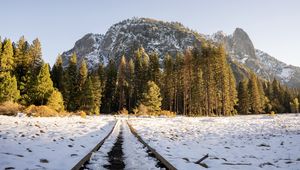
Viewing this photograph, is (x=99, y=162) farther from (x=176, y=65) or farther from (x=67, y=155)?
(x=176, y=65)

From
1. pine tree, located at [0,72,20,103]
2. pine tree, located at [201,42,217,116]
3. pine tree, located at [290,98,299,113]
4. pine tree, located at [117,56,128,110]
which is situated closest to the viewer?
pine tree, located at [0,72,20,103]

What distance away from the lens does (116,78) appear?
80.8 m

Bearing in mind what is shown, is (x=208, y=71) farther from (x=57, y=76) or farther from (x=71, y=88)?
(x=57, y=76)

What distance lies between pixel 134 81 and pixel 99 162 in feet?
239

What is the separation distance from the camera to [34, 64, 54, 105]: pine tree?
48.1m

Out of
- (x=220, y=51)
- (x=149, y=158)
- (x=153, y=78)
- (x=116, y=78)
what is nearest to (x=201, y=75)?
(x=220, y=51)

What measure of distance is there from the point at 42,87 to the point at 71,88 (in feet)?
55.5

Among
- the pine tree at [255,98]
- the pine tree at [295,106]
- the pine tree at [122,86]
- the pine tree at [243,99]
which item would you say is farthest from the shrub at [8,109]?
the pine tree at [295,106]

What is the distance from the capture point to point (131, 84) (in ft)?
263

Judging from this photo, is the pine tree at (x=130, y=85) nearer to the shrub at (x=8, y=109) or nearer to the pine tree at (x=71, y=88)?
the pine tree at (x=71, y=88)

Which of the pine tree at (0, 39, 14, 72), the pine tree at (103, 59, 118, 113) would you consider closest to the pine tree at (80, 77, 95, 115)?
the pine tree at (103, 59, 118, 113)

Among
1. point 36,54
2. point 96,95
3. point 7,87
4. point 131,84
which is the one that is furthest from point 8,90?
point 131,84

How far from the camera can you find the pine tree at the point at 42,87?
48.1m

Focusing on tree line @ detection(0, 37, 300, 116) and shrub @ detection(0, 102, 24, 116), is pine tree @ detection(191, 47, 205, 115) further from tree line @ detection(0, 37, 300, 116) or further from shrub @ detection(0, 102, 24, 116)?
shrub @ detection(0, 102, 24, 116)
